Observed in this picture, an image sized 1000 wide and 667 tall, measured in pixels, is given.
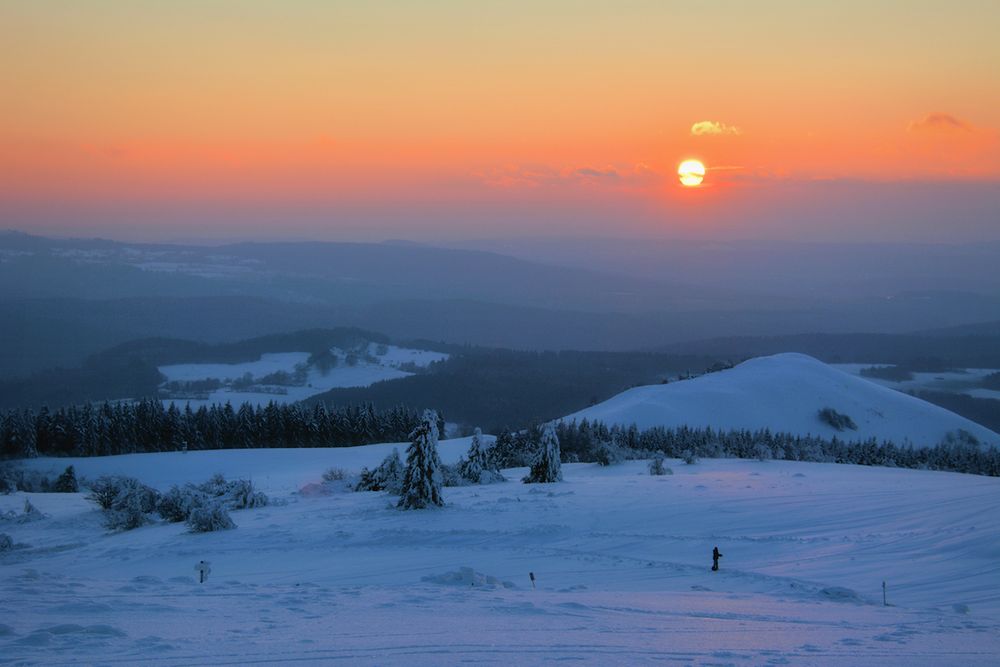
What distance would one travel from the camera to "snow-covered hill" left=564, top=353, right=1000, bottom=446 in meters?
77.5

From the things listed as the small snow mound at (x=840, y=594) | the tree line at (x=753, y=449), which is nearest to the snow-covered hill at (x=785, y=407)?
the tree line at (x=753, y=449)

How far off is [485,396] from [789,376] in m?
39.6

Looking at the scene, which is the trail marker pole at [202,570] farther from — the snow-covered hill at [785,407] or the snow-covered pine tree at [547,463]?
the snow-covered hill at [785,407]

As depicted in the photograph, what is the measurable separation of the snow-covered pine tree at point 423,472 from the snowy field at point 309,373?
289 feet

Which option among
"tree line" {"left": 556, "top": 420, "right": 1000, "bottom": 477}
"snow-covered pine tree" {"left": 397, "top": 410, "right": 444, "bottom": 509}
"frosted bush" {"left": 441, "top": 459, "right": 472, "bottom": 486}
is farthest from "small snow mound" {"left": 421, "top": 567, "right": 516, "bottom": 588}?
"tree line" {"left": 556, "top": 420, "right": 1000, "bottom": 477}

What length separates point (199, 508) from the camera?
971 inches

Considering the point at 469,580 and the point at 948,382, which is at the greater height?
the point at 948,382

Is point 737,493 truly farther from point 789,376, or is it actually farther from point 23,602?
point 789,376

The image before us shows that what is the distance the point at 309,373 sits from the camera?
142 metres

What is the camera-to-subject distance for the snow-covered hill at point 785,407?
77.5m

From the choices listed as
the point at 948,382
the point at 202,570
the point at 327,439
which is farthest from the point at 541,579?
the point at 948,382

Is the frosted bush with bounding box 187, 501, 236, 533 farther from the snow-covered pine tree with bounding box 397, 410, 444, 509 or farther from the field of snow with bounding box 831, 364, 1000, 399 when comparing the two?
the field of snow with bounding box 831, 364, 1000, 399

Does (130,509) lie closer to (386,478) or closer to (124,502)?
(124,502)

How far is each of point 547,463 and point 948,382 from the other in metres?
109
